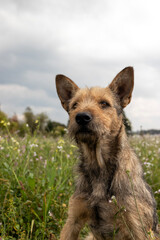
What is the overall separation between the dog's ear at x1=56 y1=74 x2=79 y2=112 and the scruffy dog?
40 cm

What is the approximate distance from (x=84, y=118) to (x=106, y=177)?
0.84 meters

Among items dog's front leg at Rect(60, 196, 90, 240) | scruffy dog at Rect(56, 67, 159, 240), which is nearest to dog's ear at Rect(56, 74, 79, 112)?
scruffy dog at Rect(56, 67, 159, 240)

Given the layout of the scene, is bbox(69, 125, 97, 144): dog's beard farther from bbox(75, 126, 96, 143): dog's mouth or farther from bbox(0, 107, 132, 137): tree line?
bbox(0, 107, 132, 137): tree line

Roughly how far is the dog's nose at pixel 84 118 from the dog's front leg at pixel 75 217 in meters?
1.02

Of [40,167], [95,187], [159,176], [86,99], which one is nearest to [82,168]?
[95,187]

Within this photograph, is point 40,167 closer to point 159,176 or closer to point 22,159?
point 22,159

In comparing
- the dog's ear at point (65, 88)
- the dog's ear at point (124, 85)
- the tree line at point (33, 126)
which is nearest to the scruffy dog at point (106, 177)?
the dog's ear at point (124, 85)

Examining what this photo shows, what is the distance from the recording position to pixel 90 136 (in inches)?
133

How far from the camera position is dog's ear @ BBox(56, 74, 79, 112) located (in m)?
4.23

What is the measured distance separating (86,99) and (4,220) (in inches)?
81.9

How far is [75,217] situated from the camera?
3.56 metres

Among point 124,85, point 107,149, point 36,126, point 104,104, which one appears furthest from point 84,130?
point 36,126

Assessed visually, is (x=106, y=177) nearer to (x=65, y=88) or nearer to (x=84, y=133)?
(x=84, y=133)

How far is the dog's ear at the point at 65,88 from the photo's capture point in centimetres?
423
